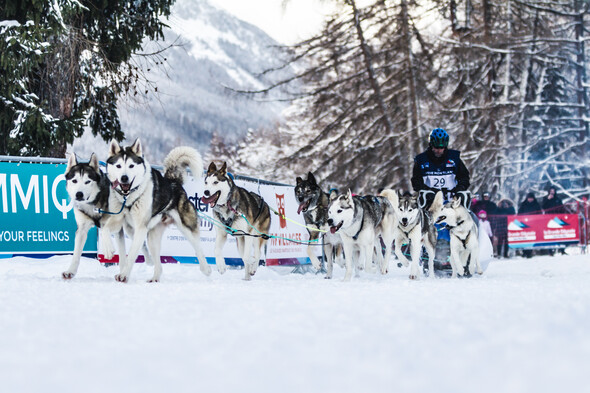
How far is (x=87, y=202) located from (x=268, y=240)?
153 inches

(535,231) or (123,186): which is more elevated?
(123,186)

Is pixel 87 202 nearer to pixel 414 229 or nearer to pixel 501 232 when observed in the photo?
pixel 414 229

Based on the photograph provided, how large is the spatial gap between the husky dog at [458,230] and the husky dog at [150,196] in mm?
2752

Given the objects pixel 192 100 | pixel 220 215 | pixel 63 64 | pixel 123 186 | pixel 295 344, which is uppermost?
pixel 192 100

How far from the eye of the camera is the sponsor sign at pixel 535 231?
1614 cm

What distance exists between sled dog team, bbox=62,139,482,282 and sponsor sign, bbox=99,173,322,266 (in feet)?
2.95

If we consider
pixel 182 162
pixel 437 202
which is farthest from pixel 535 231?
pixel 182 162

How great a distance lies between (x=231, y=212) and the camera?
724 centimetres

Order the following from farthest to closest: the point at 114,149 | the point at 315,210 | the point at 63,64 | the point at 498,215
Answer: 1. the point at 498,215
2. the point at 63,64
3. the point at 315,210
4. the point at 114,149

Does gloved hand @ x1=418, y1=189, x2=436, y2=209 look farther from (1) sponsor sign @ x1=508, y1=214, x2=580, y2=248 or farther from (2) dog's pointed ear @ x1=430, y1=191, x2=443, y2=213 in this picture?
(1) sponsor sign @ x1=508, y1=214, x2=580, y2=248

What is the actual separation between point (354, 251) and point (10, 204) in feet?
13.7

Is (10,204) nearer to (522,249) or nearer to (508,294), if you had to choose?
(508,294)

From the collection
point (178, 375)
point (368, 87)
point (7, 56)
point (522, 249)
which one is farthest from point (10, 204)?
point (368, 87)

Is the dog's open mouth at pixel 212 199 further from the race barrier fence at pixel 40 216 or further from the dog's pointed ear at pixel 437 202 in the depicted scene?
the dog's pointed ear at pixel 437 202
